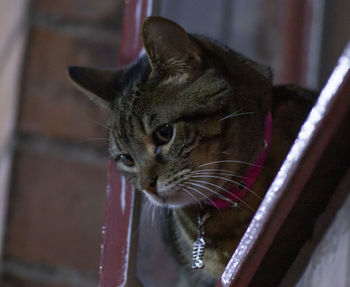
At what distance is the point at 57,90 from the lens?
1.10m

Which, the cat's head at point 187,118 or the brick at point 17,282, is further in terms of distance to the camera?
the brick at point 17,282

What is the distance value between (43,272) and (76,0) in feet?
1.85

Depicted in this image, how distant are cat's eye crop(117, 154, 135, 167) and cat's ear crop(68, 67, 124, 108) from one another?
0.08 m

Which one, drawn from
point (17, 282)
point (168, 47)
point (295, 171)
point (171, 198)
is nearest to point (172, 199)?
point (171, 198)

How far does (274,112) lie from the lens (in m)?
0.70

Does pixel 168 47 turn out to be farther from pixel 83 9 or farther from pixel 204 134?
pixel 83 9

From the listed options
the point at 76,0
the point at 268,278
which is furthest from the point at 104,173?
the point at 268,278

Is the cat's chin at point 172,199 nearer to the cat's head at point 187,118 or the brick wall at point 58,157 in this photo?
the cat's head at point 187,118

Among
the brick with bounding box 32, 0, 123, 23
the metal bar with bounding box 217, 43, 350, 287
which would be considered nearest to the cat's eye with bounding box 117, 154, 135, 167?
the metal bar with bounding box 217, 43, 350, 287

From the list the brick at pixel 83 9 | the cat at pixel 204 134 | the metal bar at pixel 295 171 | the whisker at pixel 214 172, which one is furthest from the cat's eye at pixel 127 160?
the brick at pixel 83 9

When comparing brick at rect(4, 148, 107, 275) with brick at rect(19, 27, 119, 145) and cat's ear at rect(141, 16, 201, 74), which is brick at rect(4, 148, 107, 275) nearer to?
brick at rect(19, 27, 119, 145)

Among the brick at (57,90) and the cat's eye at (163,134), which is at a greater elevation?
the cat's eye at (163,134)

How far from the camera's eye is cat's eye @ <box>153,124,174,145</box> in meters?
0.63

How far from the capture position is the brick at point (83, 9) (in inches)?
42.0
